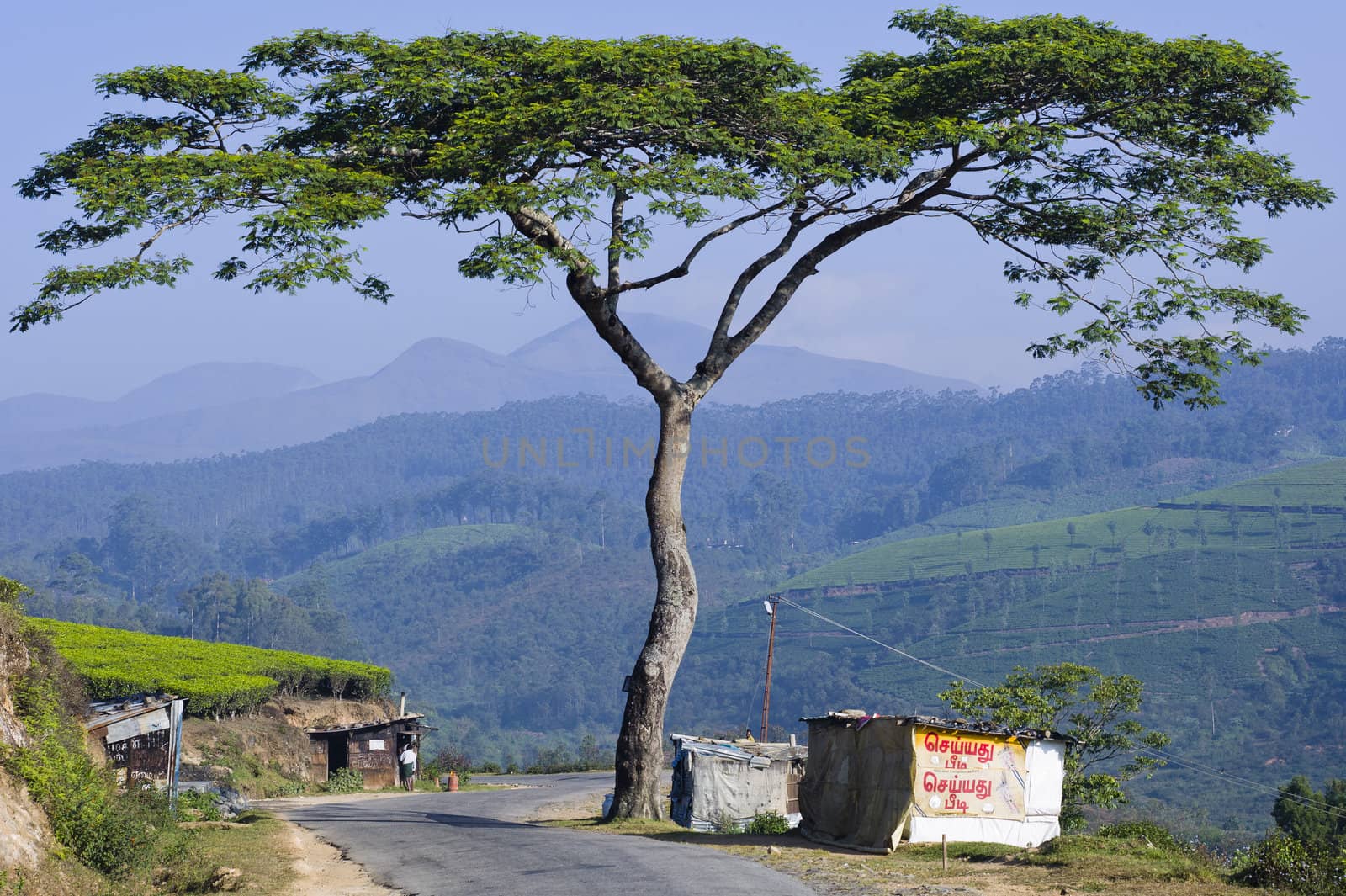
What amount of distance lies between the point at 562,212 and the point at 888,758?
957 cm

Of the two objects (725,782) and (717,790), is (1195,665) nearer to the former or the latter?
(725,782)

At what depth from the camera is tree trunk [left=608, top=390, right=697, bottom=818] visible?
2361 cm

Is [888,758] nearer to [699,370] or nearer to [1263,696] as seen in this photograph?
[699,370]

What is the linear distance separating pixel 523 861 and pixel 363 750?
31.6 m

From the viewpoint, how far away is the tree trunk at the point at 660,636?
23.6m

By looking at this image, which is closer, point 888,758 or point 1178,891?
point 1178,891

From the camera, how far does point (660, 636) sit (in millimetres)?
23828

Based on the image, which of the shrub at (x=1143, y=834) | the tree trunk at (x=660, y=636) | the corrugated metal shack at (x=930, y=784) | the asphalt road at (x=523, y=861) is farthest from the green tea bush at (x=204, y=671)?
the shrub at (x=1143, y=834)

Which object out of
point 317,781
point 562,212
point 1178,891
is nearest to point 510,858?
point 1178,891

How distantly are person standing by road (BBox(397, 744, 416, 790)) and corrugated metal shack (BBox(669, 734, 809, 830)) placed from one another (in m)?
18.9

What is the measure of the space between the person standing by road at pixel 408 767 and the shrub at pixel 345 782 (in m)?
1.40

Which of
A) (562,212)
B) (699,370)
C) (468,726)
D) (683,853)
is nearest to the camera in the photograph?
(683,853)

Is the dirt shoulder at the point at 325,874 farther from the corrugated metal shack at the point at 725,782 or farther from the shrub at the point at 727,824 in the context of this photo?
the shrub at the point at 727,824

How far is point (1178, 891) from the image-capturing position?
49.6 feet
